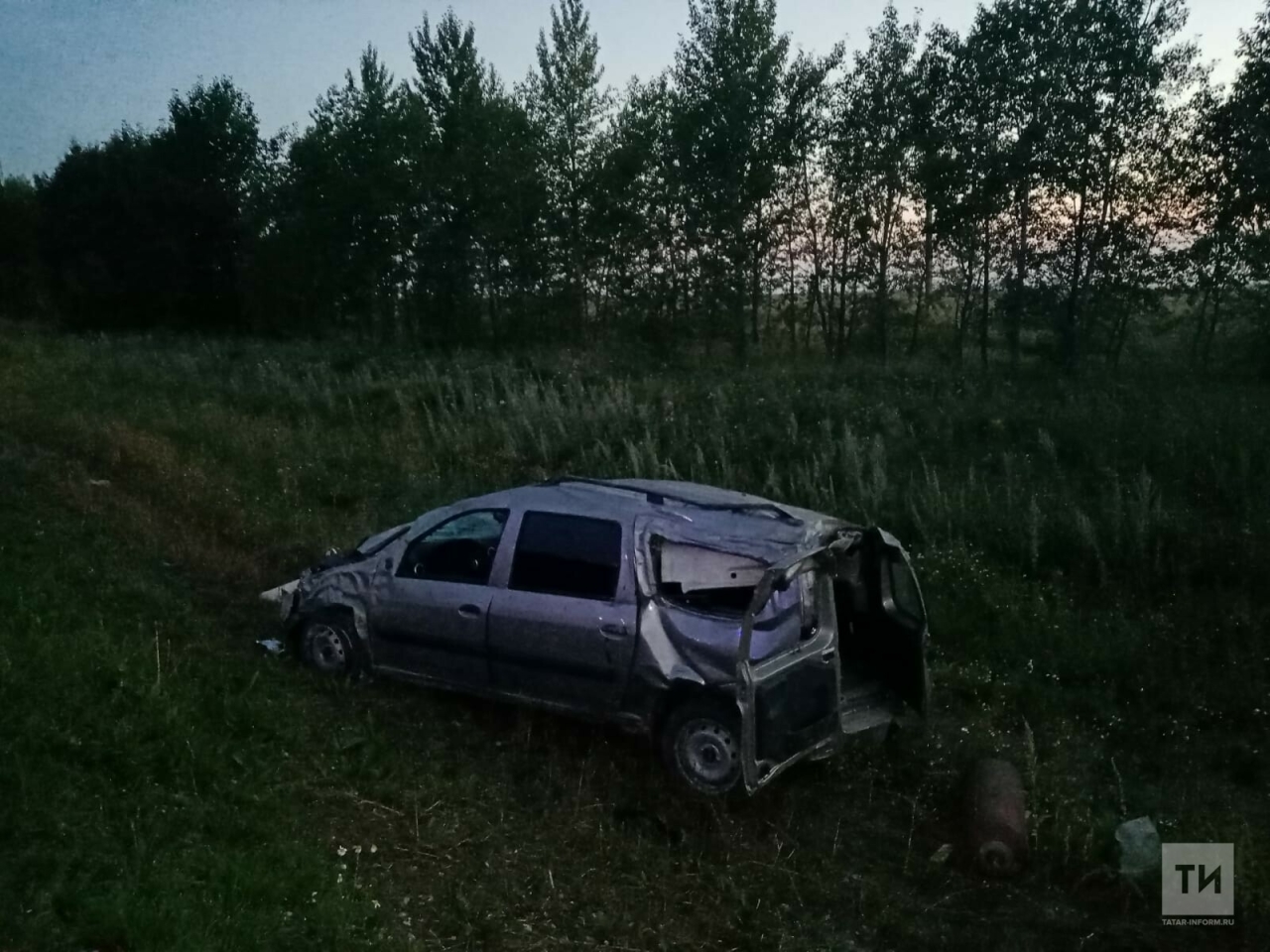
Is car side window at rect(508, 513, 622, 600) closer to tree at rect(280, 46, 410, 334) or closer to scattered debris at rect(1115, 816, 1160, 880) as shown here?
scattered debris at rect(1115, 816, 1160, 880)

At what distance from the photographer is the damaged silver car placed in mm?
6242

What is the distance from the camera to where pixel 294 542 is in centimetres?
1176

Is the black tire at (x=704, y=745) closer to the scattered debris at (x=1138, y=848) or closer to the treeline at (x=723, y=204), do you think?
the scattered debris at (x=1138, y=848)

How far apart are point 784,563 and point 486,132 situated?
116 ft

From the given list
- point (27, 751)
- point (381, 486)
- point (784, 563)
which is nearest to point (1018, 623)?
point (784, 563)

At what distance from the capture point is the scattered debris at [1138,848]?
18.5 ft

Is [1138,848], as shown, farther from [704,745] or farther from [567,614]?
[567,614]

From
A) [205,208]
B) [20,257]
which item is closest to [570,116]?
[205,208]

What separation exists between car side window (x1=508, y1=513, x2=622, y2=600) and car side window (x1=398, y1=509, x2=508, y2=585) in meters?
0.27

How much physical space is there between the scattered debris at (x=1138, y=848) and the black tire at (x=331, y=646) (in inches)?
210

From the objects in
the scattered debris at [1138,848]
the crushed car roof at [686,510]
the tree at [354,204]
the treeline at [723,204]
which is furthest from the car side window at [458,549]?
the tree at [354,204]

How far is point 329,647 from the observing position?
26.4ft

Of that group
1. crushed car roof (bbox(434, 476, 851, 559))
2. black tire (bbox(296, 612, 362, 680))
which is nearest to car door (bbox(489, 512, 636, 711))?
crushed car roof (bbox(434, 476, 851, 559))

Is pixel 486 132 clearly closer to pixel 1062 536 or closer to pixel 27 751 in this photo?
pixel 1062 536
